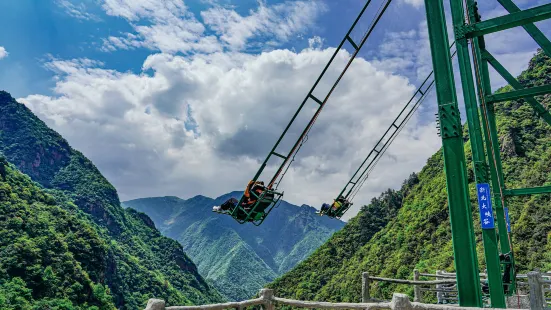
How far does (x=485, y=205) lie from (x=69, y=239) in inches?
2073

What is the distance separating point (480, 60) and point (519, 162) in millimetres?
21167

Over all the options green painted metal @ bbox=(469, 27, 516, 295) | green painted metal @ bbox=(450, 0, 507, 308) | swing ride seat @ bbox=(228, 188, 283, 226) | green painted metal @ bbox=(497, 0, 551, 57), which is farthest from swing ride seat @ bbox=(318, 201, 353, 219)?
green painted metal @ bbox=(497, 0, 551, 57)

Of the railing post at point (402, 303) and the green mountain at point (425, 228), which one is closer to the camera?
the railing post at point (402, 303)

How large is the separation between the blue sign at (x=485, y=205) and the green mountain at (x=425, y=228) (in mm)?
11669

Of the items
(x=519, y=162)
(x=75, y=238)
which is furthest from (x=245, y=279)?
(x=519, y=162)

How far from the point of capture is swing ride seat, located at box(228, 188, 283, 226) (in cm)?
816

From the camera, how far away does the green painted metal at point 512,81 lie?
308 inches

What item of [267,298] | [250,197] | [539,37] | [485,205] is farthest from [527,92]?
[267,298]

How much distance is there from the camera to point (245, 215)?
8.36 meters

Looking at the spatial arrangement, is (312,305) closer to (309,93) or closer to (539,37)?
(309,93)

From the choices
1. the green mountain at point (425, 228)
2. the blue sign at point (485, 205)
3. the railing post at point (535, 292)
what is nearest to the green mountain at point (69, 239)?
the green mountain at point (425, 228)

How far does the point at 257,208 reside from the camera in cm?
834

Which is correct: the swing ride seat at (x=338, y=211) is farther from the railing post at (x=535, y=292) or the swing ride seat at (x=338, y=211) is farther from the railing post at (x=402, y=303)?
the railing post at (x=402, y=303)

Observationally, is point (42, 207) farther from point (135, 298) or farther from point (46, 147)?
point (46, 147)
